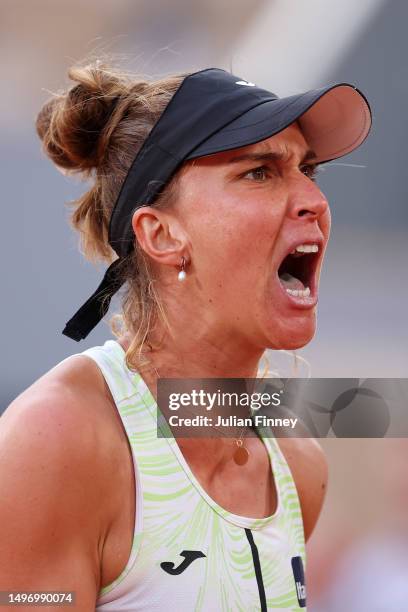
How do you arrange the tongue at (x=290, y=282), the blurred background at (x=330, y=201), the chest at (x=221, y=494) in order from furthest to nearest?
the blurred background at (x=330, y=201), the tongue at (x=290, y=282), the chest at (x=221, y=494)

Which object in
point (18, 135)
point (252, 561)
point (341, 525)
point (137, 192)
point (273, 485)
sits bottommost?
point (341, 525)

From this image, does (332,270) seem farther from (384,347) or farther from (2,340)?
(2,340)

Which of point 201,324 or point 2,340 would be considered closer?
point 201,324

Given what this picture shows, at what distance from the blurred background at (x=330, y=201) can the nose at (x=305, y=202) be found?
156 cm

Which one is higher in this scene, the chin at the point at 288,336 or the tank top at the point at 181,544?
the chin at the point at 288,336

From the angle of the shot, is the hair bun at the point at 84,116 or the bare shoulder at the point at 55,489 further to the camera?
the hair bun at the point at 84,116

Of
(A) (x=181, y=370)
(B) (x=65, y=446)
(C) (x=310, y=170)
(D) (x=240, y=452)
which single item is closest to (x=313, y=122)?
(C) (x=310, y=170)

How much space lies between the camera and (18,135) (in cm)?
400

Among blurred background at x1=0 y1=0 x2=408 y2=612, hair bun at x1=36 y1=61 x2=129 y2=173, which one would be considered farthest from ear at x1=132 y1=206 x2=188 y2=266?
blurred background at x1=0 y1=0 x2=408 y2=612

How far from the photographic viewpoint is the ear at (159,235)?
1526mm

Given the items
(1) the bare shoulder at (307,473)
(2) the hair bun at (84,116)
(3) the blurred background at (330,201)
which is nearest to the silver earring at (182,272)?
(2) the hair bun at (84,116)

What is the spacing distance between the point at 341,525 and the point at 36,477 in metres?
1.90

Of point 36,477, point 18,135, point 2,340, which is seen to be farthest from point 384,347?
point 36,477

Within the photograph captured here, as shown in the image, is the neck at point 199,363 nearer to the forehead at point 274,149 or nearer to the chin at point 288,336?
the chin at point 288,336
